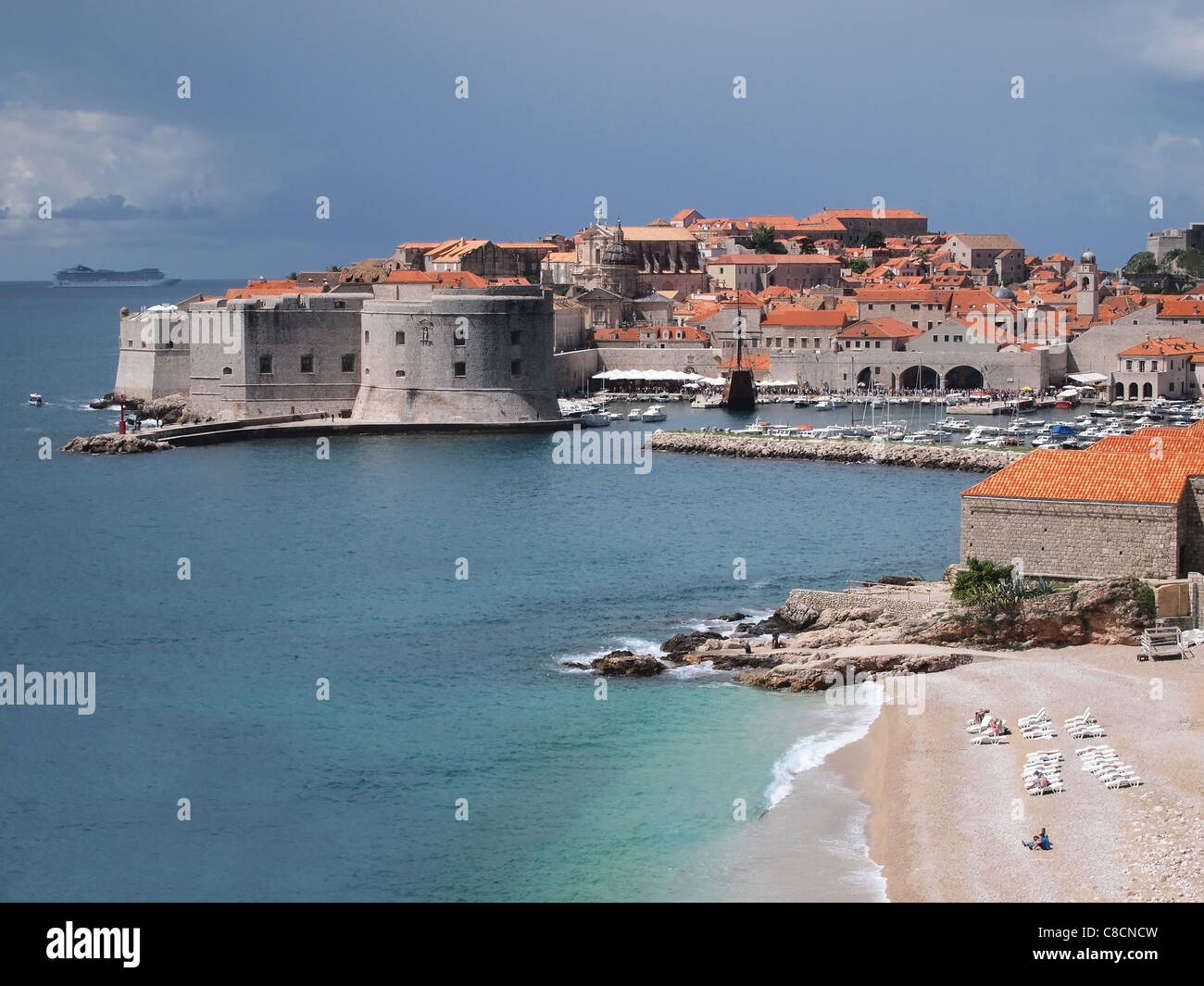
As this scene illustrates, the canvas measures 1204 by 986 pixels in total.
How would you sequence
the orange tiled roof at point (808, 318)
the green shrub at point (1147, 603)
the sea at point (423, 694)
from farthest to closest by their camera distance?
the orange tiled roof at point (808, 318) → the green shrub at point (1147, 603) → the sea at point (423, 694)

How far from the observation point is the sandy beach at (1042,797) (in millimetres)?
13789

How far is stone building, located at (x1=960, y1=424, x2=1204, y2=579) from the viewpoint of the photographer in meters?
20.7

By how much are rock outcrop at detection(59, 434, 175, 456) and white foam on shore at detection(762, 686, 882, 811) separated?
105ft

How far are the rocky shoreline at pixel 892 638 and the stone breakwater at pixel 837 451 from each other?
21.1 meters

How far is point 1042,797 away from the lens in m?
15.6

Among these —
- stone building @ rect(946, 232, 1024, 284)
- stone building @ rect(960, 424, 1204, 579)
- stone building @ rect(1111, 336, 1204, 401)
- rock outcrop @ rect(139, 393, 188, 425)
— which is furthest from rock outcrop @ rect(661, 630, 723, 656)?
stone building @ rect(946, 232, 1024, 284)

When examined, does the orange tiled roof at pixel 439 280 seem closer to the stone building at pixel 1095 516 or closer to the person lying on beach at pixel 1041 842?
the stone building at pixel 1095 516

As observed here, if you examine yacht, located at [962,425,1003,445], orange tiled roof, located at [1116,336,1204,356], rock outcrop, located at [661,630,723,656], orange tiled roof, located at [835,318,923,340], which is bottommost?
rock outcrop, located at [661,630,723,656]

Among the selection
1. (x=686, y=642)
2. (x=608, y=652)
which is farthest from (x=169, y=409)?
(x=686, y=642)

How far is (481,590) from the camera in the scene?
27391 millimetres

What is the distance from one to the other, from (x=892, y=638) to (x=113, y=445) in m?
30.9

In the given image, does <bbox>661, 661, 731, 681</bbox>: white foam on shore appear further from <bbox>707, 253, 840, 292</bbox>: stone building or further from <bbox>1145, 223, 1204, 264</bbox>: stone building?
<bbox>1145, 223, 1204, 264</bbox>: stone building

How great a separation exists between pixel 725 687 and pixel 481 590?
785cm

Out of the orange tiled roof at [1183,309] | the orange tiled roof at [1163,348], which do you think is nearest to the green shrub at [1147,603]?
the orange tiled roof at [1163,348]
